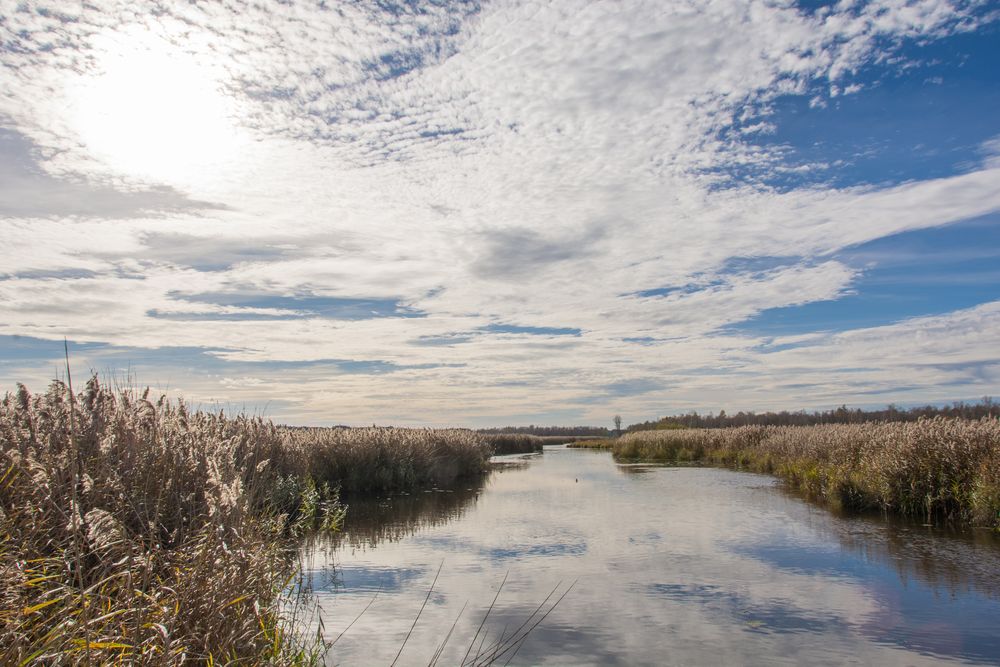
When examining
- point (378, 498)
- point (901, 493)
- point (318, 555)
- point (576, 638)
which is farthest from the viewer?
point (378, 498)

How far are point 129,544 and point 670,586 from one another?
6.64 m

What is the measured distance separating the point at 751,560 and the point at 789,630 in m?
3.32

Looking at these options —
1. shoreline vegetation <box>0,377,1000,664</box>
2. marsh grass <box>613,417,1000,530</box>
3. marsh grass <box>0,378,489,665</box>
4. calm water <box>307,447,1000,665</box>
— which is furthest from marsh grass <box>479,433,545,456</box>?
marsh grass <box>0,378,489,665</box>

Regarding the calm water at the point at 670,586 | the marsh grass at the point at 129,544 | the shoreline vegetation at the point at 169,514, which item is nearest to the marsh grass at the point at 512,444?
the shoreline vegetation at the point at 169,514

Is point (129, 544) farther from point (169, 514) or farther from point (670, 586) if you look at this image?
point (670, 586)

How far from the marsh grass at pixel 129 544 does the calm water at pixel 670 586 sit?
1.49 meters

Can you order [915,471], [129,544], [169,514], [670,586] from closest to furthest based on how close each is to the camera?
[129,544] → [169,514] → [670,586] → [915,471]

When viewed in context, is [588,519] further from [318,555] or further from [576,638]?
[576,638]

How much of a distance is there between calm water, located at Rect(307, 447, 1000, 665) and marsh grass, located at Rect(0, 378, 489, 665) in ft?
4.89

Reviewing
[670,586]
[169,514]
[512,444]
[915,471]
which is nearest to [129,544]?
[169,514]

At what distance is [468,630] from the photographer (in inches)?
268

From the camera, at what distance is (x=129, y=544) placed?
3871 millimetres

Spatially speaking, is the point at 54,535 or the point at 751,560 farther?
the point at 751,560

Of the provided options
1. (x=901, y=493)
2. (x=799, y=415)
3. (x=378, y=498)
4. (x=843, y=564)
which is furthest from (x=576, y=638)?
(x=799, y=415)
